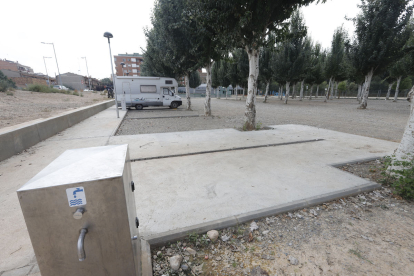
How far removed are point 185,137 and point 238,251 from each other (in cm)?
467

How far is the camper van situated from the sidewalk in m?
10.9

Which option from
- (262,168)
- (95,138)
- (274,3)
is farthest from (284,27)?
(95,138)

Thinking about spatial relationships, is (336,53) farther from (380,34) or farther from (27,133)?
(27,133)

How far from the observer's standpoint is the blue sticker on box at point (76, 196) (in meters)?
0.99

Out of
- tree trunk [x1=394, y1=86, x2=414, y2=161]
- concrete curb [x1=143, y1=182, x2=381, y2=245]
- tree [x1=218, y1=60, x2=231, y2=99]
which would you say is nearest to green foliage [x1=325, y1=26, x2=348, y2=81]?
tree [x1=218, y1=60, x2=231, y2=99]

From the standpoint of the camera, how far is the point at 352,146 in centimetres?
543

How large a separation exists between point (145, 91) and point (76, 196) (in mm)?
17270

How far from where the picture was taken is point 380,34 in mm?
14562

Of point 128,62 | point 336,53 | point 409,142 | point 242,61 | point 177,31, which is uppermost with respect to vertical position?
point 128,62

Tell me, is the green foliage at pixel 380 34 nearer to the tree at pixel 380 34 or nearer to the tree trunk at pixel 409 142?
the tree at pixel 380 34

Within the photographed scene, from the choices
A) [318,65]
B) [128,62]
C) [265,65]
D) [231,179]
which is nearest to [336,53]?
[318,65]

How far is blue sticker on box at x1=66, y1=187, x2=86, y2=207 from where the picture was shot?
3.25ft

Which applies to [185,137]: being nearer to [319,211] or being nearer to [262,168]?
[262,168]

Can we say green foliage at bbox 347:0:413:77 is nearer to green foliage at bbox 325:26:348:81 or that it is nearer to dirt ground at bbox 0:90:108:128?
green foliage at bbox 325:26:348:81
